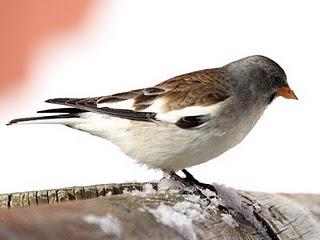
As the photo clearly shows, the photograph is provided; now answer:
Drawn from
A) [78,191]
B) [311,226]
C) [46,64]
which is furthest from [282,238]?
[46,64]

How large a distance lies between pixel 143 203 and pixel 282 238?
301mm

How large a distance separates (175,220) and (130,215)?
10 centimetres

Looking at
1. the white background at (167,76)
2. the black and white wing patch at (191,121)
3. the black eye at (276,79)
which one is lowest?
the white background at (167,76)

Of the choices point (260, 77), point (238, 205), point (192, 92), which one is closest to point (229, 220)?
point (238, 205)

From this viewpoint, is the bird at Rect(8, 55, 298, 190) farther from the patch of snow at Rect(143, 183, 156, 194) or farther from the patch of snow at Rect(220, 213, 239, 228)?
the patch of snow at Rect(220, 213, 239, 228)

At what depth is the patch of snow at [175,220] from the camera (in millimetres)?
1653

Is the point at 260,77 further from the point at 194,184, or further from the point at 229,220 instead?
the point at 229,220

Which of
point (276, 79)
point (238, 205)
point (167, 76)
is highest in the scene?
point (276, 79)

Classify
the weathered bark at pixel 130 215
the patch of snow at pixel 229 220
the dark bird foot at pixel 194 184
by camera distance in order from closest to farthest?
1. the weathered bark at pixel 130 215
2. the patch of snow at pixel 229 220
3. the dark bird foot at pixel 194 184

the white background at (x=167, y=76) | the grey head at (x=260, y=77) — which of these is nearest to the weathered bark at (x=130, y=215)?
the grey head at (x=260, y=77)

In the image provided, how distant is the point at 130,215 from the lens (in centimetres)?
161

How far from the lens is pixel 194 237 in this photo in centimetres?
166

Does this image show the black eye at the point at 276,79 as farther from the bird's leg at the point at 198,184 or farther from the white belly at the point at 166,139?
the bird's leg at the point at 198,184

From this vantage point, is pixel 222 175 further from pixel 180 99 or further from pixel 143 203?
pixel 143 203
